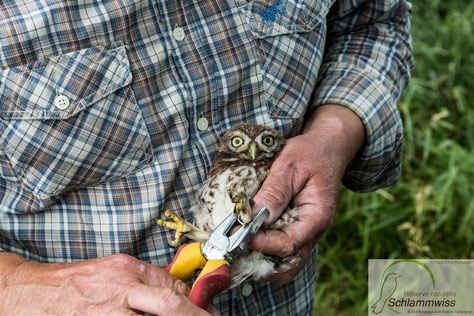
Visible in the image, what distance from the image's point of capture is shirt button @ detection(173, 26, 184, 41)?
6.05ft

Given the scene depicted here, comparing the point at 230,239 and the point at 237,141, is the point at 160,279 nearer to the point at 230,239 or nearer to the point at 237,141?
the point at 230,239

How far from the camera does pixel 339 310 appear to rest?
4.16 meters

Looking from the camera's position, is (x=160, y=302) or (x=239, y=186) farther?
(x=239, y=186)

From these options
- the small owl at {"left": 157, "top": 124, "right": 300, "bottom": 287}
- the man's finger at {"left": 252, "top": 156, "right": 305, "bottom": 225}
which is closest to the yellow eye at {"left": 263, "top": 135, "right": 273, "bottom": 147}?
the small owl at {"left": 157, "top": 124, "right": 300, "bottom": 287}

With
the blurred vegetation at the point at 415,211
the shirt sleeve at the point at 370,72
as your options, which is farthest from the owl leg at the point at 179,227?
the blurred vegetation at the point at 415,211

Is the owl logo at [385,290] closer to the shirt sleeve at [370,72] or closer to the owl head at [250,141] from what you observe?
the shirt sleeve at [370,72]

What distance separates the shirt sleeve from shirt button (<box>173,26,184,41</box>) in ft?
2.51

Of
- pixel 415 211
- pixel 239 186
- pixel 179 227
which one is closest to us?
pixel 179 227

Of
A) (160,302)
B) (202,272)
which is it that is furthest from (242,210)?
(160,302)

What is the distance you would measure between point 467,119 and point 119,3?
3.92 metres

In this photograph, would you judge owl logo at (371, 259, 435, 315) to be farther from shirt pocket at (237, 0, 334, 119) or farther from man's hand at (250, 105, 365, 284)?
shirt pocket at (237, 0, 334, 119)

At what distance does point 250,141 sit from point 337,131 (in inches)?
16.0

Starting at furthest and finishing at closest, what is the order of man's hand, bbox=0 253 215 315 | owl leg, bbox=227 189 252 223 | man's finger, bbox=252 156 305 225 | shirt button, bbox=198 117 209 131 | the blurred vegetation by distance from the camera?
the blurred vegetation, shirt button, bbox=198 117 209 131, man's finger, bbox=252 156 305 225, owl leg, bbox=227 189 252 223, man's hand, bbox=0 253 215 315

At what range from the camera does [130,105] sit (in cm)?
178
